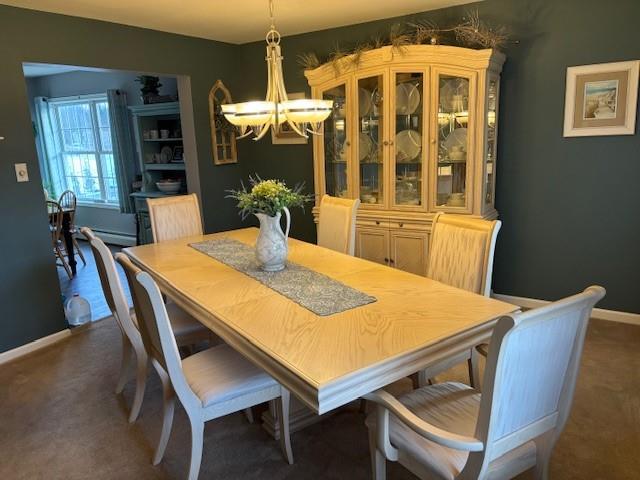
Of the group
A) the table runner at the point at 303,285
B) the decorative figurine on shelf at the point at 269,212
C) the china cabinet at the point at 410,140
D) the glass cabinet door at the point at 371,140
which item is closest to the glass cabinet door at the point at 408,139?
the china cabinet at the point at 410,140

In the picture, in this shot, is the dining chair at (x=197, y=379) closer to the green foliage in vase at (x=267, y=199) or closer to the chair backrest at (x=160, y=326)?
the chair backrest at (x=160, y=326)

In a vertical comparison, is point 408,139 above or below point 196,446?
above

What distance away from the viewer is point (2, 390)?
2.80 metres

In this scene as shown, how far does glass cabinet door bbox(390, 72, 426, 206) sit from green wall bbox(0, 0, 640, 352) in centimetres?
61

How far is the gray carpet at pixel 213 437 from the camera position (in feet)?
6.74

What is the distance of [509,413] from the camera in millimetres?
1295

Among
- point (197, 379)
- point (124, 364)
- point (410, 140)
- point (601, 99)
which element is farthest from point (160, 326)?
point (601, 99)

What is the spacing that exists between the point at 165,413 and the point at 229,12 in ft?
9.38

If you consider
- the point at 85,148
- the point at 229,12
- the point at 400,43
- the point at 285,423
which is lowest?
the point at 285,423

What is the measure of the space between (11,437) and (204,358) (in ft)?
3.81

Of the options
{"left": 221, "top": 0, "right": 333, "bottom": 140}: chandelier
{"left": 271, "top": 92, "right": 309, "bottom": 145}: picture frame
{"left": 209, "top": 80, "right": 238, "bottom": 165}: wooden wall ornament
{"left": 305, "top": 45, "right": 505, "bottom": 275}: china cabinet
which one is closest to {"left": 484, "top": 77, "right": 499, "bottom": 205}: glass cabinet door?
{"left": 305, "top": 45, "right": 505, "bottom": 275}: china cabinet

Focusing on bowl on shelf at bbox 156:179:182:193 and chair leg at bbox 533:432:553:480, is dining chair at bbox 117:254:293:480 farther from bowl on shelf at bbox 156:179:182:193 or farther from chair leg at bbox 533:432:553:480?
bowl on shelf at bbox 156:179:182:193

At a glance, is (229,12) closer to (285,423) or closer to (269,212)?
(269,212)

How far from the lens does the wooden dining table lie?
141cm
